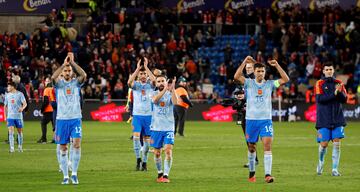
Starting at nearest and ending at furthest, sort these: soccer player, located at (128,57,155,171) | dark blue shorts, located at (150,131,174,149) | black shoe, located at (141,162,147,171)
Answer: dark blue shorts, located at (150,131,174,149)
black shoe, located at (141,162,147,171)
soccer player, located at (128,57,155,171)

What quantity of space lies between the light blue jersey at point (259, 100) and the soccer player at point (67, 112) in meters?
3.43

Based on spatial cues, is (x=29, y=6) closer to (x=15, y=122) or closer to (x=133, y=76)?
(x=15, y=122)

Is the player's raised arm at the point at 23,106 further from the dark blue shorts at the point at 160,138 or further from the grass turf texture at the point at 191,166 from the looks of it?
the dark blue shorts at the point at 160,138

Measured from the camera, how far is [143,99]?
22500 mm

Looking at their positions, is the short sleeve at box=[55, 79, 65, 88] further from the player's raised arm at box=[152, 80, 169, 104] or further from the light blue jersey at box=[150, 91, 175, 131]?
the light blue jersey at box=[150, 91, 175, 131]

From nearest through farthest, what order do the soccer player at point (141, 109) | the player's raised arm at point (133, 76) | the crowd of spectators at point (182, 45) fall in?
the player's raised arm at point (133, 76) → the soccer player at point (141, 109) → the crowd of spectators at point (182, 45)

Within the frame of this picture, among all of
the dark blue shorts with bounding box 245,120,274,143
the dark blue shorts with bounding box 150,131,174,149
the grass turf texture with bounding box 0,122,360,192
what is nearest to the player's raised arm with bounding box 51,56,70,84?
the grass turf texture with bounding box 0,122,360,192

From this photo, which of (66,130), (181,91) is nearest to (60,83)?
(66,130)

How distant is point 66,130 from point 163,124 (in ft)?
6.66

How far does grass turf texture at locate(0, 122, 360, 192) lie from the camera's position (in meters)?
18.3

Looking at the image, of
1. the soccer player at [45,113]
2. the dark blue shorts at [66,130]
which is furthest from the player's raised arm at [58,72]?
the soccer player at [45,113]

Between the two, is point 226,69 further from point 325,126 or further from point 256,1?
point 325,126

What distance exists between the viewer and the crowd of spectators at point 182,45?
5066 cm

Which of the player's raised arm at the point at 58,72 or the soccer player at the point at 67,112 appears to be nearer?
the player's raised arm at the point at 58,72
